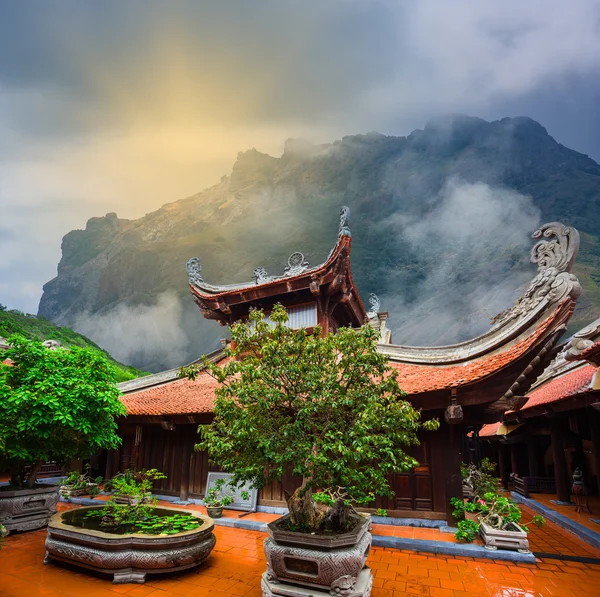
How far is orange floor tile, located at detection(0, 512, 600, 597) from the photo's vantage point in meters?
5.06

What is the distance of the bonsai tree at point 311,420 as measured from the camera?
15.4 feet

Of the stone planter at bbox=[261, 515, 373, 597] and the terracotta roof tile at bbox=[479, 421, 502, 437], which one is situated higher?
the terracotta roof tile at bbox=[479, 421, 502, 437]

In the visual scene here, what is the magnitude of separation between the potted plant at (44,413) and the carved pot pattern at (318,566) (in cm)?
462

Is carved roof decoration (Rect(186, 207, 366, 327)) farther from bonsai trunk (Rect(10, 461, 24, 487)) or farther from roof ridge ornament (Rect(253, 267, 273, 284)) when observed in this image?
bonsai trunk (Rect(10, 461, 24, 487))

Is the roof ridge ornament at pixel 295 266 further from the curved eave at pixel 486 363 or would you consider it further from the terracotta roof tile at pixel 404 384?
the curved eave at pixel 486 363

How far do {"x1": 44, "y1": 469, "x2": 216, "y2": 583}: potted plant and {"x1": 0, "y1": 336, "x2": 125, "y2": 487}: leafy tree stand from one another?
1507 mm

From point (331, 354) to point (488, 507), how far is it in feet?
15.6

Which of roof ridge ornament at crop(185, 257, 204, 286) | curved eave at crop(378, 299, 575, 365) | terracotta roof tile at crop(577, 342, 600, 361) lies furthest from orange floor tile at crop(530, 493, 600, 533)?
roof ridge ornament at crop(185, 257, 204, 286)

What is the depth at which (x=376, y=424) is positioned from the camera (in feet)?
15.5

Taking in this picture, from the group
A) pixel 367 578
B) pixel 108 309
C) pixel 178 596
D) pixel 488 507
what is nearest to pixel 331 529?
pixel 367 578

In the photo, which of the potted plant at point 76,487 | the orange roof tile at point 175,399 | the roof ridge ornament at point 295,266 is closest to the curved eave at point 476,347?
the roof ridge ornament at point 295,266

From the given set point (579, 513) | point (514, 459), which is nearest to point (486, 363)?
point (579, 513)

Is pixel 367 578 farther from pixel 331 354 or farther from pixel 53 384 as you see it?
pixel 53 384

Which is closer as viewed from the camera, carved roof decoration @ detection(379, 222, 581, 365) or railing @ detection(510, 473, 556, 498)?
carved roof decoration @ detection(379, 222, 581, 365)
